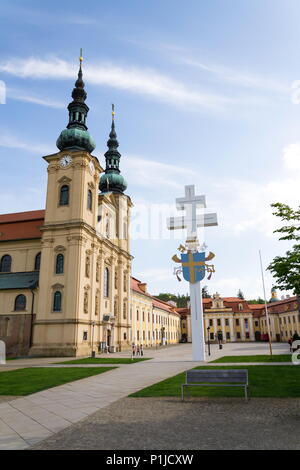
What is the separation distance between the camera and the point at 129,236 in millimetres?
57531

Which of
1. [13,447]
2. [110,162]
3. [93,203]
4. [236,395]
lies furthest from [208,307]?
[13,447]

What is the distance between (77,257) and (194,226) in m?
15.8

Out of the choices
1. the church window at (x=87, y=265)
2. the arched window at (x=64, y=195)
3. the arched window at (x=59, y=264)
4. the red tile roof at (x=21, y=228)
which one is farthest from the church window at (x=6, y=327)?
the arched window at (x=64, y=195)

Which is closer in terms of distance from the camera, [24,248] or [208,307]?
[24,248]

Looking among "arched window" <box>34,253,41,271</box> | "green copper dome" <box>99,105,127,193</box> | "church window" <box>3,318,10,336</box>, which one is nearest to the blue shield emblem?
"arched window" <box>34,253,41,271</box>

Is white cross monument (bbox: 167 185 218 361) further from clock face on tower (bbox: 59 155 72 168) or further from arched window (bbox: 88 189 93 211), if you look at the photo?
clock face on tower (bbox: 59 155 72 168)

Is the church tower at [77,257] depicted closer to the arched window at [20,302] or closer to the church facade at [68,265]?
the church facade at [68,265]

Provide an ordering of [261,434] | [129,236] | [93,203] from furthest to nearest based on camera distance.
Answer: [129,236], [93,203], [261,434]

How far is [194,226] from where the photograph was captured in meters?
27.3

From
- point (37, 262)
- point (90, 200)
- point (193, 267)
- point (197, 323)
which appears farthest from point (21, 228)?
point (197, 323)

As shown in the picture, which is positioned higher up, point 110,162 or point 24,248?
point 110,162

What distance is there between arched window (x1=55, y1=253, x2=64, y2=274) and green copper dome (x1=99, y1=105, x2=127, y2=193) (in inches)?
729
